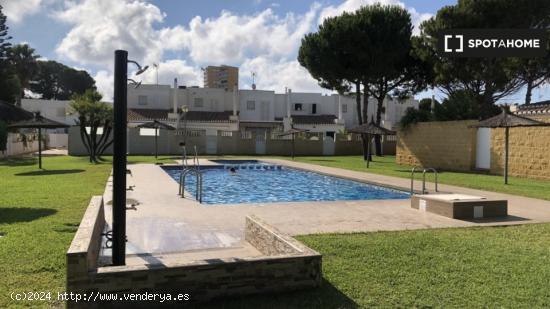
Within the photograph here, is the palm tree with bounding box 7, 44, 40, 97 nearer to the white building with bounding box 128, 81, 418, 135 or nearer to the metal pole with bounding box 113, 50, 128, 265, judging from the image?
the white building with bounding box 128, 81, 418, 135

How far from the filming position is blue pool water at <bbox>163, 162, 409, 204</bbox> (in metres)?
13.7

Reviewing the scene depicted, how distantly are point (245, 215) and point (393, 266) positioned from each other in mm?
3876

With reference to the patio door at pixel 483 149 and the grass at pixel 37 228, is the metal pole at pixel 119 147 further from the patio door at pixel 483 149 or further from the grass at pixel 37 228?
the patio door at pixel 483 149

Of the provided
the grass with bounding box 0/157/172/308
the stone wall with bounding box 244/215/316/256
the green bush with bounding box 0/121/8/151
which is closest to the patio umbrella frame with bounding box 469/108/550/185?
the stone wall with bounding box 244/215/316/256

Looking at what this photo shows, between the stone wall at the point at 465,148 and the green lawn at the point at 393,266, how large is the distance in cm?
1057

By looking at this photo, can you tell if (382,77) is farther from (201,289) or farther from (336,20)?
(201,289)

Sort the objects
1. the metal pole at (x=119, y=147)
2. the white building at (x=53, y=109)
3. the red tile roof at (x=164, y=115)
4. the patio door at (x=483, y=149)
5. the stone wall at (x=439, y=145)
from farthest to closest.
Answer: the white building at (x=53, y=109)
the red tile roof at (x=164, y=115)
the stone wall at (x=439, y=145)
the patio door at (x=483, y=149)
the metal pole at (x=119, y=147)

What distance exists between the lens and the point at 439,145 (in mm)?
23203

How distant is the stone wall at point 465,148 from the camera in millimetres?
17234

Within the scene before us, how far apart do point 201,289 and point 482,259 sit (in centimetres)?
355

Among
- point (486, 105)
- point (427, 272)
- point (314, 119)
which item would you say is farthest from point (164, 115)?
point (427, 272)

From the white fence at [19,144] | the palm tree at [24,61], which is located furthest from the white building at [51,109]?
the white fence at [19,144]

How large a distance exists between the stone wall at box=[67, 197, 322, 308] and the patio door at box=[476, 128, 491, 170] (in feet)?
59.0

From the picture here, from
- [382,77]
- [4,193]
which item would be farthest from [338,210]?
[382,77]
